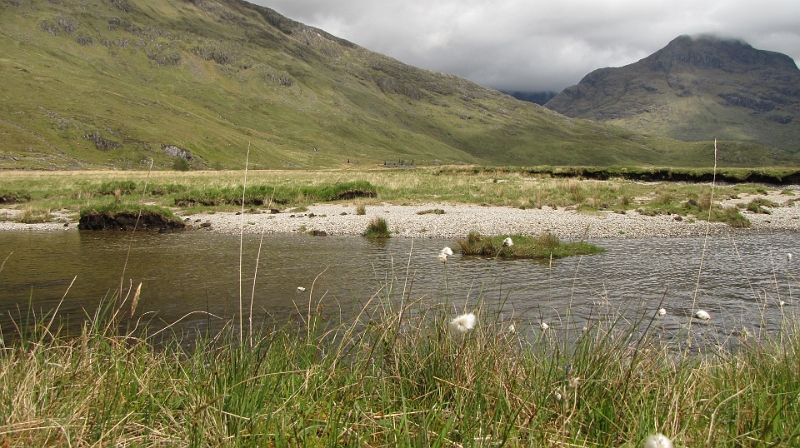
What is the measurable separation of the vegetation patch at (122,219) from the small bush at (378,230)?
31.0 ft

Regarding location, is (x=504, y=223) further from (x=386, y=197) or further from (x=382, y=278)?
(x=386, y=197)

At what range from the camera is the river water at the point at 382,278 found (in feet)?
29.7

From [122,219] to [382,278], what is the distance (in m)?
17.0

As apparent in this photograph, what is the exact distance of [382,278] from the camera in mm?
12500

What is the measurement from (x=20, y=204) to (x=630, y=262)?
117ft

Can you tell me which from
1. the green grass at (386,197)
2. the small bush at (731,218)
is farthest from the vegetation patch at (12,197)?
the small bush at (731,218)

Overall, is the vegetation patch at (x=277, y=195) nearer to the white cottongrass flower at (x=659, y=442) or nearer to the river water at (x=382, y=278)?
the river water at (x=382, y=278)

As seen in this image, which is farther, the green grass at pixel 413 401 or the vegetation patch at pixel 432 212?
the vegetation patch at pixel 432 212

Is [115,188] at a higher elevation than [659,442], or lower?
lower

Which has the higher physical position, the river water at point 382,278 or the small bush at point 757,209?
the small bush at point 757,209

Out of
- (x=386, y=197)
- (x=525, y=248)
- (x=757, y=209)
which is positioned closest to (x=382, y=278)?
(x=525, y=248)

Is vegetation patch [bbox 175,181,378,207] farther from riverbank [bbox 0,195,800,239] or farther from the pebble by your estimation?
the pebble

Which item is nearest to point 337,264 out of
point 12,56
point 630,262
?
point 630,262

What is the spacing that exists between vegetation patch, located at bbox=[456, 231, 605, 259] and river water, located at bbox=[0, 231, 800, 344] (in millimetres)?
589
